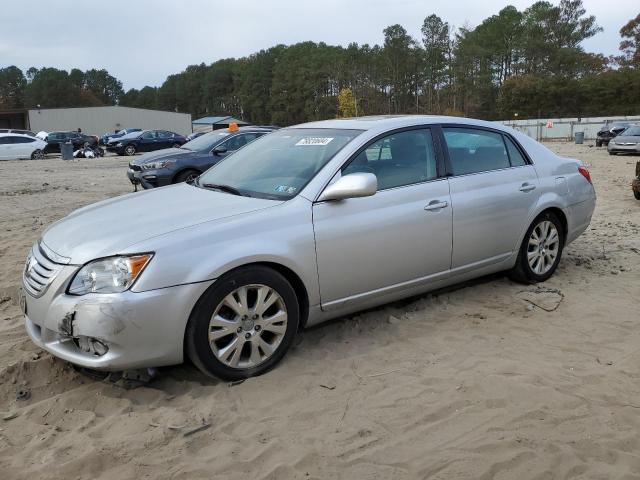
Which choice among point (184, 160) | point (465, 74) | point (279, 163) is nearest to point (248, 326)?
point (279, 163)

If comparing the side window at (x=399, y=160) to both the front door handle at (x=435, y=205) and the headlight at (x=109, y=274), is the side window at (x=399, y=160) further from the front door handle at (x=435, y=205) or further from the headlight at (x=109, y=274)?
the headlight at (x=109, y=274)

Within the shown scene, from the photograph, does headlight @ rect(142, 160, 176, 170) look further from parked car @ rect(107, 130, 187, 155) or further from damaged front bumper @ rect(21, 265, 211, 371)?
parked car @ rect(107, 130, 187, 155)

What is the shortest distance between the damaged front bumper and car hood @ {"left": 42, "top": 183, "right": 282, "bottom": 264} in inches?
8.3

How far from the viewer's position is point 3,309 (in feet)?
15.4

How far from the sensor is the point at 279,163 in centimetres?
430

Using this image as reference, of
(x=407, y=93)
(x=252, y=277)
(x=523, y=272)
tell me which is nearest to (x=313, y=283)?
(x=252, y=277)

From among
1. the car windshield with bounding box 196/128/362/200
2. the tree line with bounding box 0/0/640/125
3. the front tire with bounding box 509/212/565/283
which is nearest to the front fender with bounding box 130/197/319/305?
the car windshield with bounding box 196/128/362/200

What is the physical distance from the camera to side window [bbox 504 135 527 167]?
16.5 feet

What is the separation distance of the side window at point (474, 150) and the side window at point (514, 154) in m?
0.06

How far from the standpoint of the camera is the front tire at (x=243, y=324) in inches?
128

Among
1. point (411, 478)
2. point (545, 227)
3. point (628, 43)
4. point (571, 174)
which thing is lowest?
point (411, 478)

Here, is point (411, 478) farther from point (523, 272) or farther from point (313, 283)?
point (523, 272)

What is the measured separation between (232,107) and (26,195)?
→ 129551 mm

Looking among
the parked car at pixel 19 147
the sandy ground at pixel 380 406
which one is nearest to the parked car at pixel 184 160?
the sandy ground at pixel 380 406
